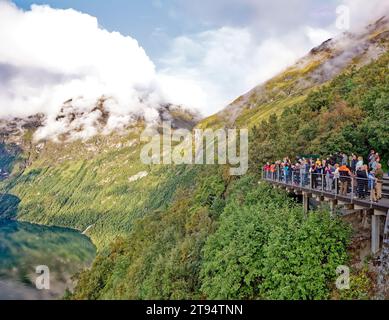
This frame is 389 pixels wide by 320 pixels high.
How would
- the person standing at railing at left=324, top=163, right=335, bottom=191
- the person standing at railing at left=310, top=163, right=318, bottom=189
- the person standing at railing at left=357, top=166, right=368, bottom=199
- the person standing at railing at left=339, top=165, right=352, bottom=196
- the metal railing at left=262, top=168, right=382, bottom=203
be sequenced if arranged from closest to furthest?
the metal railing at left=262, top=168, right=382, bottom=203, the person standing at railing at left=357, top=166, right=368, bottom=199, the person standing at railing at left=339, top=165, right=352, bottom=196, the person standing at railing at left=324, top=163, right=335, bottom=191, the person standing at railing at left=310, top=163, right=318, bottom=189

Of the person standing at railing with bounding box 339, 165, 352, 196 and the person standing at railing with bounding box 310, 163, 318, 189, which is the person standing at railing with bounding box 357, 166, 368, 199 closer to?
the person standing at railing with bounding box 339, 165, 352, 196

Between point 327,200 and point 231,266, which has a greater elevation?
point 327,200

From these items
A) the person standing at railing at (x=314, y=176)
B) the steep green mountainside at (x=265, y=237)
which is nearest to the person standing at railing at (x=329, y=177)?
the steep green mountainside at (x=265, y=237)

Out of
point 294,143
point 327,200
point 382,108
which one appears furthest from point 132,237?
point 327,200

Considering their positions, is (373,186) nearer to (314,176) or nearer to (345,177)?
(345,177)

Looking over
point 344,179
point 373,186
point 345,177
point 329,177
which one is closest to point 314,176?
point 329,177

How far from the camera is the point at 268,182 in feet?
157

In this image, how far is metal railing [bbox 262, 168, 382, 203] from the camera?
2338 cm

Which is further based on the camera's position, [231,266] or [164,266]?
[164,266]

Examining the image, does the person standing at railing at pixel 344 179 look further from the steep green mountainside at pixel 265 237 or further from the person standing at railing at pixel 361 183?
the steep green mountainside at pixel 265 237

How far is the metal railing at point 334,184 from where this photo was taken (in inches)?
921

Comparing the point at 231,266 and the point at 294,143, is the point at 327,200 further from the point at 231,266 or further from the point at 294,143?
the point at 294,143

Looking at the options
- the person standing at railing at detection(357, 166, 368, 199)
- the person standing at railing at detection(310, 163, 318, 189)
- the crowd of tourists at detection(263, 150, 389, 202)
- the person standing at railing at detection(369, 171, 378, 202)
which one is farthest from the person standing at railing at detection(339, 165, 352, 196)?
the person standing at railing at detection(310, 163, 318, 189)
